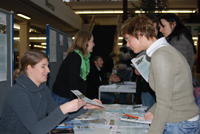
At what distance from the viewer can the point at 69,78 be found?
6.81ft

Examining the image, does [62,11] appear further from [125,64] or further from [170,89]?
[170,89]

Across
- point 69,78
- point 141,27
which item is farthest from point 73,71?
point 141,27

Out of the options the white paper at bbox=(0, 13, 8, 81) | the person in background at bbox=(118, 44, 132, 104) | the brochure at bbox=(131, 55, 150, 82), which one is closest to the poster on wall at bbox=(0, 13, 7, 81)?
the white paper at bbox=(0, 13, 8, 81)

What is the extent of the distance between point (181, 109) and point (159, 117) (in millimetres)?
155

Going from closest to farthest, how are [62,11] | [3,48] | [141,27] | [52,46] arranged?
[141,27] < [3,48] < [52,46] < [62,11]

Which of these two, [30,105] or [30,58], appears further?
[30,58]

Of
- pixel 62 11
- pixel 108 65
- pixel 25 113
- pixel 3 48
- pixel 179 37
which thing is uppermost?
pixel 62 11

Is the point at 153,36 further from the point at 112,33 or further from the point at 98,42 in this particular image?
the point at 112,33

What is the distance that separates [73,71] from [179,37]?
1.21 metres

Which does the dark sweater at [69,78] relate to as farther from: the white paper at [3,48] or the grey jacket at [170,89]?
the grey jacket at [170,89]

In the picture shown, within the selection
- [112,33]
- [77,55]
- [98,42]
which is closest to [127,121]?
[77,55]

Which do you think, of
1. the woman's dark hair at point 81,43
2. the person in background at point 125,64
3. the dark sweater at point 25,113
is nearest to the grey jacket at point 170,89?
the dark sweater at point 25,113

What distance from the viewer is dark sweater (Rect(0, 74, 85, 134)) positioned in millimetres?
1253

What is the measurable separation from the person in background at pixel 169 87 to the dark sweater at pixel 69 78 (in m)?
1.06
